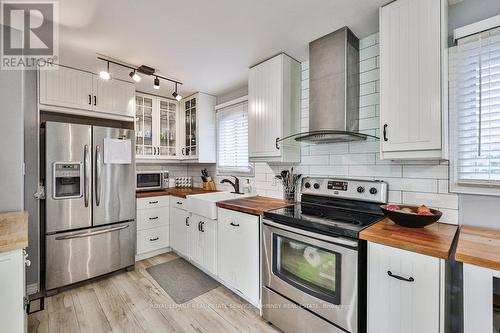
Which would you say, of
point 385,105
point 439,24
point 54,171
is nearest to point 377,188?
point 385,105

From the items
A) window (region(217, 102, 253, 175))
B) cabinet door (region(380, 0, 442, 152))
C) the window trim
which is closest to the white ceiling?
cabinet door (region(380, 0, 442, 152))

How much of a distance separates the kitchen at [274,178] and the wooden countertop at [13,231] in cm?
2

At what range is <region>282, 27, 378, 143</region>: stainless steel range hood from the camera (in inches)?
71.8

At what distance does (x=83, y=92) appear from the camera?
8.42ft

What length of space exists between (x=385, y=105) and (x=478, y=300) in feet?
3.92

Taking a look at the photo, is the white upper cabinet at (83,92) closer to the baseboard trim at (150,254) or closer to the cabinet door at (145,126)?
the cabinet door at (145,126)

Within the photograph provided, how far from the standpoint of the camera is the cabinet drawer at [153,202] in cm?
303

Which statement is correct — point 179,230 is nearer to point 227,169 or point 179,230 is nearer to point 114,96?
point 227,169

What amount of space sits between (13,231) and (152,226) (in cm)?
191

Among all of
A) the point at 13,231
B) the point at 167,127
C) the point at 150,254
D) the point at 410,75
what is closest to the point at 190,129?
the point at 167,127

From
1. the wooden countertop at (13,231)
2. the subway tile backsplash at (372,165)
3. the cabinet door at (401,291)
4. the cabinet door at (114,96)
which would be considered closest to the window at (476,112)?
the subway tile backsplash at (372,165)

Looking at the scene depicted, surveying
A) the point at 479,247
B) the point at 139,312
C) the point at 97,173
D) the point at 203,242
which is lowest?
the point at 139,312

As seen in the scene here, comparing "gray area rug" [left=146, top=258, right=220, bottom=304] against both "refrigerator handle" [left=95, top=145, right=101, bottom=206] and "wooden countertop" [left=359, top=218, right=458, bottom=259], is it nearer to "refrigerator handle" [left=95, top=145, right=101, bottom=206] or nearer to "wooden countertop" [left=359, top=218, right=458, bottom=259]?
"refrigerator handle" [left=95, top=145, right=101, bottom=206]

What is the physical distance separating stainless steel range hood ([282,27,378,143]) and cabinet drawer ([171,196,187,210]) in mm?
1837
